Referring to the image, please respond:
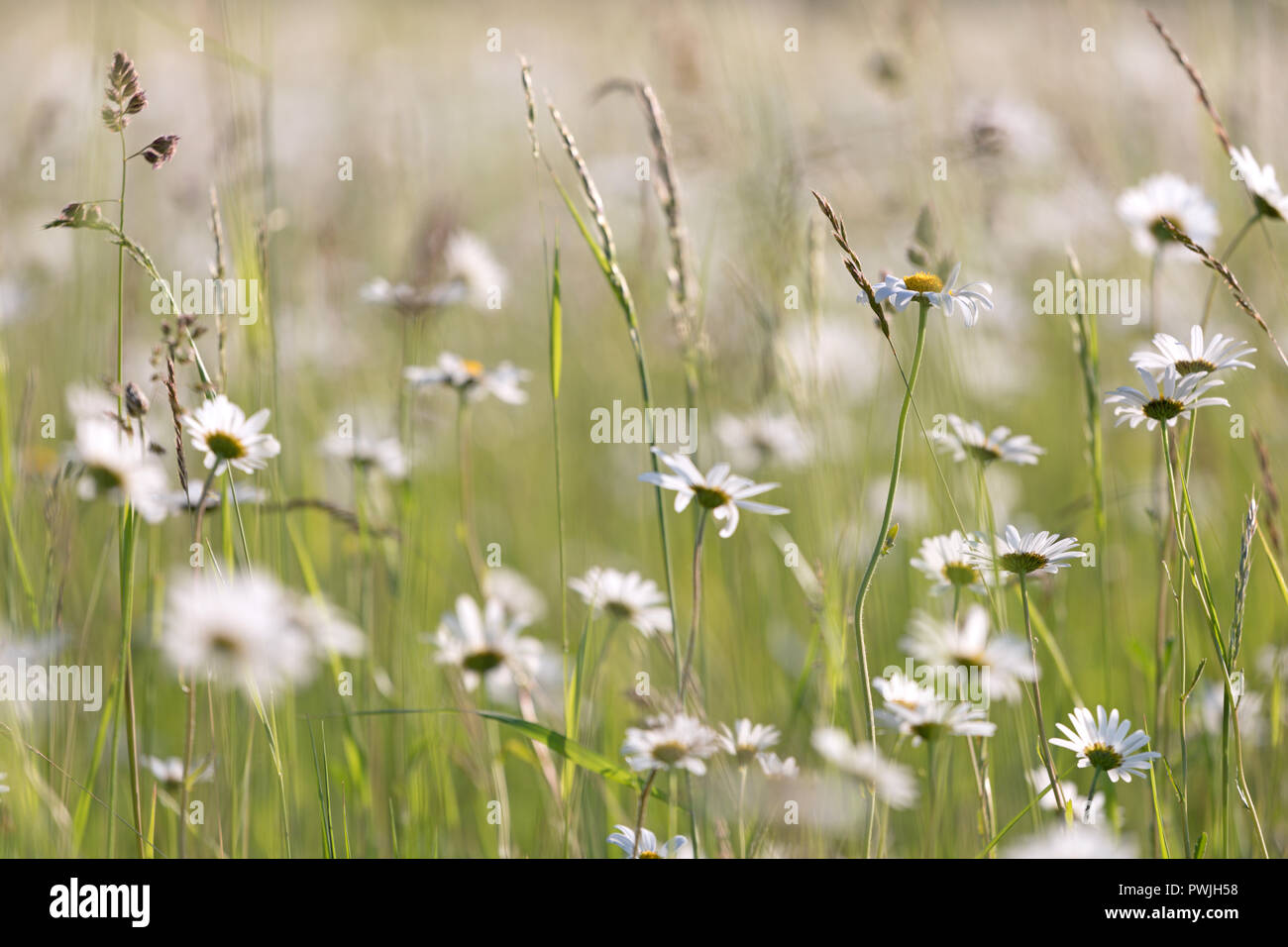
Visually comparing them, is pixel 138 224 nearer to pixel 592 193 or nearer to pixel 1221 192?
pixel 592 193

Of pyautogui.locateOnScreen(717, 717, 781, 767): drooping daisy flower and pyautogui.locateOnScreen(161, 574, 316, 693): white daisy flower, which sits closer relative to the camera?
pyautogui.locateOnScreen(161, 574, 316, 693): white daisy flower

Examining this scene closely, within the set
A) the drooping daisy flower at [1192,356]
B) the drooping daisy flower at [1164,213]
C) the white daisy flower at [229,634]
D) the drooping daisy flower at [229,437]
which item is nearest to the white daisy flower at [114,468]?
the drooping daisy flower at [229,437]

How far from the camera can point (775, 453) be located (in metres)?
1.49

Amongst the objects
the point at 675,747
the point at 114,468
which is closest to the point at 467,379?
the point at 114,468

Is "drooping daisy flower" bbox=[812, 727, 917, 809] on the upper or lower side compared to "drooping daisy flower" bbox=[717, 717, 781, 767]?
lower

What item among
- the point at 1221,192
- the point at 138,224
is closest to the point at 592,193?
the point at 1221,192

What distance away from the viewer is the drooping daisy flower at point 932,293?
745 mm

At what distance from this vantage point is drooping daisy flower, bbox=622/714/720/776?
2.67 ft

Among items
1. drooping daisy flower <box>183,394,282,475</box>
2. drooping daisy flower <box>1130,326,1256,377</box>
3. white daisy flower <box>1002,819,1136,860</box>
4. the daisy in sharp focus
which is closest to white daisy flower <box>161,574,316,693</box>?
drooping daisy flower <box>183,394,282,475</box>

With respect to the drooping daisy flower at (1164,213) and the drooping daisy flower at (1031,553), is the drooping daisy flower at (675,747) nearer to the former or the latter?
the drooping daisy flower at (1031,553)

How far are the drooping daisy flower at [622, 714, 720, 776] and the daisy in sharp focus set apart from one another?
0.40 metres

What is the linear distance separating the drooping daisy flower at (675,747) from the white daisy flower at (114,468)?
483mm

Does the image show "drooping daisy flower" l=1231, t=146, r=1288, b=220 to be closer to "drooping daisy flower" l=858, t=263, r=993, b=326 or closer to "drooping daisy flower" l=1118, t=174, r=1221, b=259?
"drooping daisy flower" l=1118, t=174, r=1221, b=259
